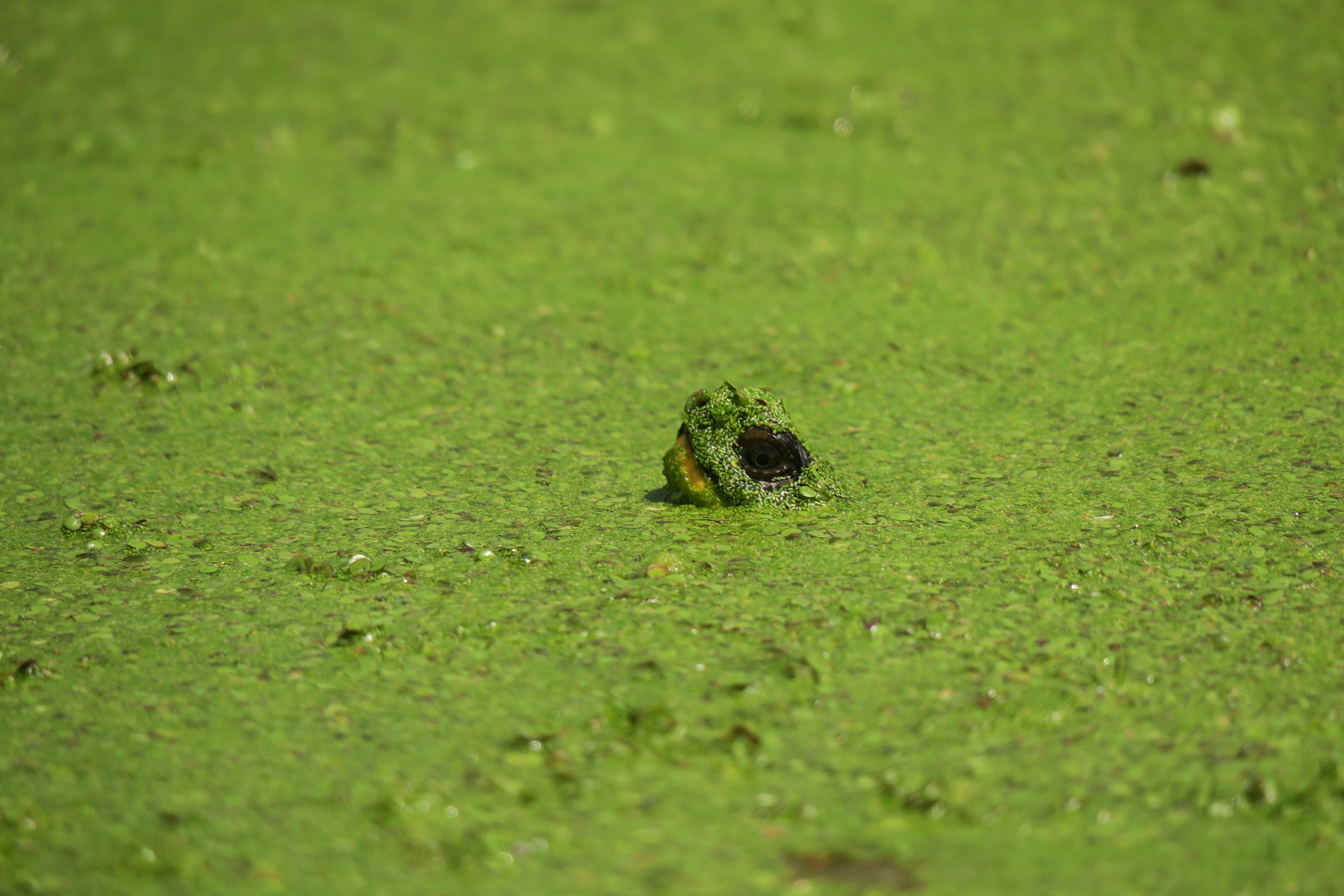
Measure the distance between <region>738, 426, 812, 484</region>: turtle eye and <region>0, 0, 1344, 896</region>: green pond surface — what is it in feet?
0.45

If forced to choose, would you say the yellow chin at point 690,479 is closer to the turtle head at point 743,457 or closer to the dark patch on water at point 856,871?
the turtle head at point 743,457

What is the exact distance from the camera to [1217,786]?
71.3 inches

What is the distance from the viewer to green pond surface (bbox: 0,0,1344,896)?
A: 1794 mm

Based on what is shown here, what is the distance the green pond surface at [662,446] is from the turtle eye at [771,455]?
5.4 inches

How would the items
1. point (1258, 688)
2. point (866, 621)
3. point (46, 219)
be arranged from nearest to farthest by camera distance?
point (1258, 688) < point (866, 621) < point (46, 219)

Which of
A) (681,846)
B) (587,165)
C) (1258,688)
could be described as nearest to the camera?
(681,846)

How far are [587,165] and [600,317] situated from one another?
99 centimetres

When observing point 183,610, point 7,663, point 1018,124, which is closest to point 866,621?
point 183,610

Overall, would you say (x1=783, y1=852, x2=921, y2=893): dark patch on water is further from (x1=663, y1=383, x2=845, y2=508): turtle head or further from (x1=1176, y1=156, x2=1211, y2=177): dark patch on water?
(x1=1176, y1=156, x2=1211, y2=177): dark patch on water

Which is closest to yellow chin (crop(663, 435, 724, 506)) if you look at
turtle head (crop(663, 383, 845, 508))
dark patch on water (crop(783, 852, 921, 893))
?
turtle head (crop(663, 383, 845, 508))

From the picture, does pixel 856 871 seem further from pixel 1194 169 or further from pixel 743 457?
pixel 1194 169

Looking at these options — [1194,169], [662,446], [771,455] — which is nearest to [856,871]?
[771,455]

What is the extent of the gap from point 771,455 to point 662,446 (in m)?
0.41

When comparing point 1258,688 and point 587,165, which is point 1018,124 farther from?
point 1258,688
